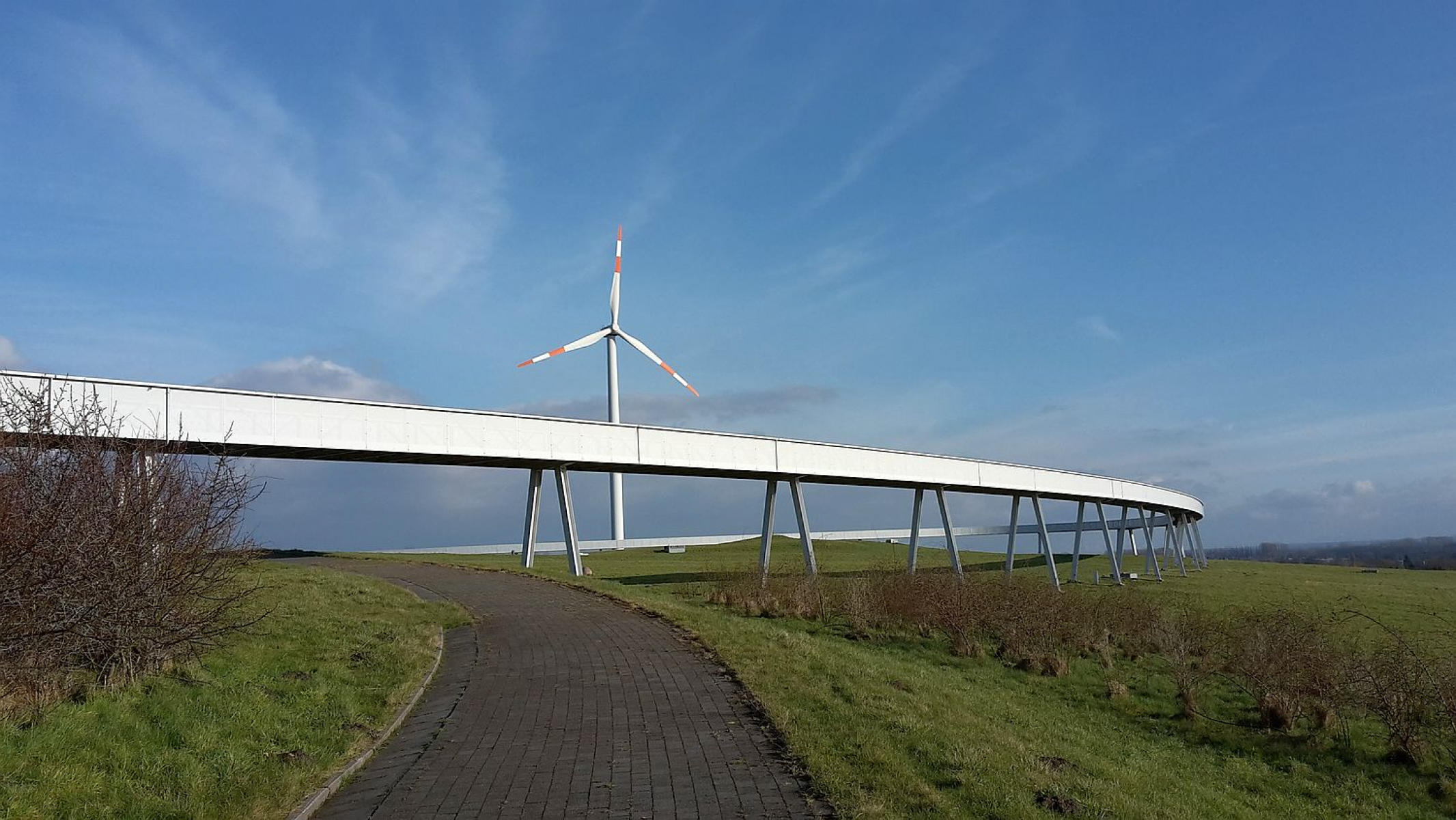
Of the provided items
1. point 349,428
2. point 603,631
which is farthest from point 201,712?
point 349,428

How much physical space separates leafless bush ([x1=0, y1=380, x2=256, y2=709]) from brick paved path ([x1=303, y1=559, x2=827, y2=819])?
2.91 metres

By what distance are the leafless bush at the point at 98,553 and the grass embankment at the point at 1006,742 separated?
6.78 metres

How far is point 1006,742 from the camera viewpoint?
1019 cm

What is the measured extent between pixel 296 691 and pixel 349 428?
17253 millimetres

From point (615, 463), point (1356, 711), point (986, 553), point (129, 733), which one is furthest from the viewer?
point (986, 553)

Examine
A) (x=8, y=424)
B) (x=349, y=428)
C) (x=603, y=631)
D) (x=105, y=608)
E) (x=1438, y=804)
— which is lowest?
(x=1438, y=804)

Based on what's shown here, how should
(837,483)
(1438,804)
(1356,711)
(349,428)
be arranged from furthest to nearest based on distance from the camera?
(837,483), (349,428), (1356,711), (1438,804)

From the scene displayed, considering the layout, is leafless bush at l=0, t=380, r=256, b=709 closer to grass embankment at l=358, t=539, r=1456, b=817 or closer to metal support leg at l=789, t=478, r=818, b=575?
grass embankment at l=358, t=539, r=1456, b=817

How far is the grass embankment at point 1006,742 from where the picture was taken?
816 cm

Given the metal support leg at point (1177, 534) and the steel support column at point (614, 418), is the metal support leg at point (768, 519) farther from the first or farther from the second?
the metal support leg at point (1177, 534)

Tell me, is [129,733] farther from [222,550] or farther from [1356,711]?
[1356,711]

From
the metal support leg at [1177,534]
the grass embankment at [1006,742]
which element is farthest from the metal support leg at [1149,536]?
the grass embankment at [1006,742]

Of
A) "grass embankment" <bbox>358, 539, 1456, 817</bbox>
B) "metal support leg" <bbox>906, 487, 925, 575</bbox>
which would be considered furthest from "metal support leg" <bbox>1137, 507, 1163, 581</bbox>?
"grass embankment" <bbox>358, 539, 1456, 817</bbox>

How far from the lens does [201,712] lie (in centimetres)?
929
